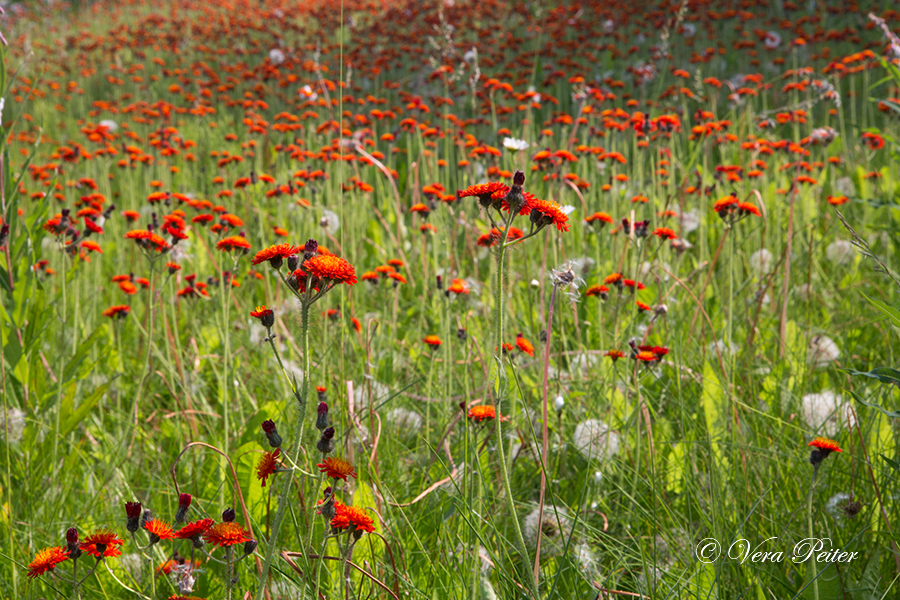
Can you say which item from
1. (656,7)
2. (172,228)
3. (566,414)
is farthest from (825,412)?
(656,7)

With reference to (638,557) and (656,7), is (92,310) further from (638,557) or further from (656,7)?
(656,7)

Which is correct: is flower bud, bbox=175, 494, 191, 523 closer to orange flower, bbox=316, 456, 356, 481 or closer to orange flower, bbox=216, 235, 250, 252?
orange flower, bbox=316, 456, 356, 481

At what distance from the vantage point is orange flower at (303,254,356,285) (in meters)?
0.79

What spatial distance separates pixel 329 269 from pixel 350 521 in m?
0.34

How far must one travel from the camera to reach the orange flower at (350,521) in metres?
0.87

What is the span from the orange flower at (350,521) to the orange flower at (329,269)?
0.32 m

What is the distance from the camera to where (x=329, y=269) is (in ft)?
2.62

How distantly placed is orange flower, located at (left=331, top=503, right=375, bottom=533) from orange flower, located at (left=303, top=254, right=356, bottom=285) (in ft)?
1.04

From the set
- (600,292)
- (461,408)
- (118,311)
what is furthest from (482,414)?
(118,311)

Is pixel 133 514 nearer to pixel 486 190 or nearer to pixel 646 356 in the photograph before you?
pixel 486 190

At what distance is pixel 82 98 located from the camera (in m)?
7.27

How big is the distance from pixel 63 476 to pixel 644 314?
1.81 m

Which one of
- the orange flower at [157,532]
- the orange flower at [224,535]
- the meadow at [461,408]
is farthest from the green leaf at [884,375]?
the orange flower at [157,532]

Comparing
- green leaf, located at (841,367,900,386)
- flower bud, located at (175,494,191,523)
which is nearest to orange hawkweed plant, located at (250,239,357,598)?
flower bud, located at (175,494,191,523)
